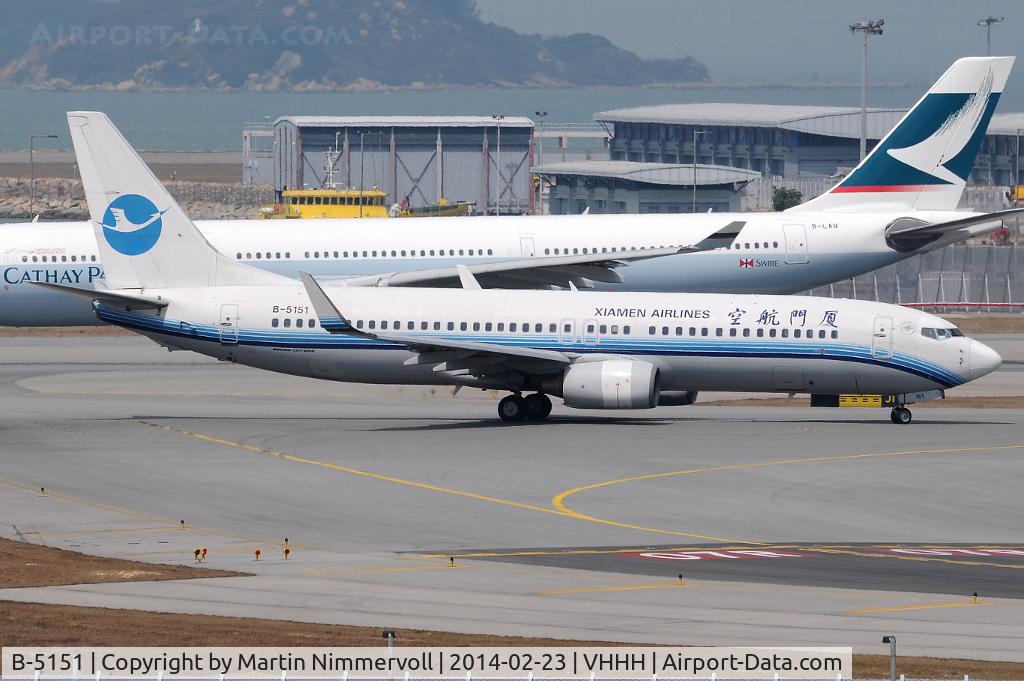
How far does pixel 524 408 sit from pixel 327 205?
91.6 meters

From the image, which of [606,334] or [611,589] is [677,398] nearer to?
[606,334]

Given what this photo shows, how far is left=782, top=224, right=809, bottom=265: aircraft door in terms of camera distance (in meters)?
68.4

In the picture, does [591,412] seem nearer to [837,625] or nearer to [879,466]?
[879,466]

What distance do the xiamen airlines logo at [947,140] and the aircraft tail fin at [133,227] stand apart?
29.3m

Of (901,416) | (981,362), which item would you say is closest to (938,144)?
(901,416)

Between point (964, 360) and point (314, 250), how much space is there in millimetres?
27209

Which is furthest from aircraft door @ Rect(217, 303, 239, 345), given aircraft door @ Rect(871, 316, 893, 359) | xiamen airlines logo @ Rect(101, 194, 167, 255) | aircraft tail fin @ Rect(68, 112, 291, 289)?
aircraft door @ Rect(871, 316, 893, 359)

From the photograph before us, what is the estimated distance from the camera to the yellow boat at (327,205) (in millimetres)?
135500

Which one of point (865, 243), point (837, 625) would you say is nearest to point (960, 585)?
point (837, 625)

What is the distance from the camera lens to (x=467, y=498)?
40.3 meters

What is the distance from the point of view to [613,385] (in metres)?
50.7

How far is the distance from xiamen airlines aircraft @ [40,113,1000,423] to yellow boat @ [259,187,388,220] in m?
74.5

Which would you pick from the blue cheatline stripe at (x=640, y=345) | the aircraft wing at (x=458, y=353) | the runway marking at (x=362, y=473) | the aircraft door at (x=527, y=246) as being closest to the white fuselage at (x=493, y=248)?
the aircraft door at (x=527, y=246)

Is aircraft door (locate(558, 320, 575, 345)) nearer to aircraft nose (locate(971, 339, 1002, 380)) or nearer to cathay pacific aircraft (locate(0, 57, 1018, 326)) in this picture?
cathay pacific aircraft (locate(0, 57, 1018, 326))
